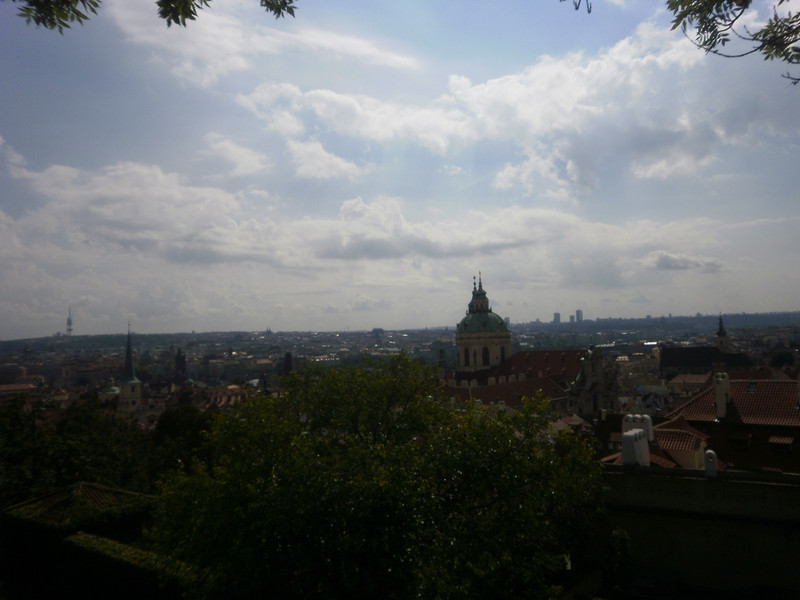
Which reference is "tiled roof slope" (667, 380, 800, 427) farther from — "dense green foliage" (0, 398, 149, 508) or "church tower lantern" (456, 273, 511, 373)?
"church tower lantern" (456, 273, 511, 373)

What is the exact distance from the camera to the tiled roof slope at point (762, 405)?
20.5 meters

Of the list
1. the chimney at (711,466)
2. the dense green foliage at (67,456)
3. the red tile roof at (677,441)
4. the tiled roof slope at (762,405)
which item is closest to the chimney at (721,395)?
the tiled roof slope at (762,405)

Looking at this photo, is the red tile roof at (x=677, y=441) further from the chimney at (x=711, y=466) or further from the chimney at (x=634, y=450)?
the chimney at (x=711, y=466)

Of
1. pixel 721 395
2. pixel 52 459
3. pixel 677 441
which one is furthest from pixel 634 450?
pixel 52 459

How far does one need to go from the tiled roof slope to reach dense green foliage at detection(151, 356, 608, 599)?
7946mm

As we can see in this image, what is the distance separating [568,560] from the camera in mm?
16281

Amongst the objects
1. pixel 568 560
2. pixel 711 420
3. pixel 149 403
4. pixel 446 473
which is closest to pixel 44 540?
pixel 446 473

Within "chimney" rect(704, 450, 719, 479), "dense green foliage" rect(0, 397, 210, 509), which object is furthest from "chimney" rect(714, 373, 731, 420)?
"dense green foliage" rect(0, 397, 210, 509)

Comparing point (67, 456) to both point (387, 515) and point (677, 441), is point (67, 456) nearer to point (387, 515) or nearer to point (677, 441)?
point (387, 515)

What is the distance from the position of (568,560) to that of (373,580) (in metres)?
7.89

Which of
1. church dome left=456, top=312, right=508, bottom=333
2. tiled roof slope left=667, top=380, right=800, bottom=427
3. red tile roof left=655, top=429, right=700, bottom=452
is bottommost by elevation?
red tile roof left=655, top=429, right=700, bottom=452

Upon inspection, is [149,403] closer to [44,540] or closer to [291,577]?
[44,540]

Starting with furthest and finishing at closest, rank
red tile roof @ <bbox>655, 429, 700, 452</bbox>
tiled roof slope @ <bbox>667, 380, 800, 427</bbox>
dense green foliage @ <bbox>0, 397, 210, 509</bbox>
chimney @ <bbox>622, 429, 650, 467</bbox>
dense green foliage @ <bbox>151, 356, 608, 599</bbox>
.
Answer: dense green foliage @ <bbox>0, 397, 210, 509</bbox>, tiled roof slope @ <bbox>667, 380, 800, 427</bbox>, red tile roof @ <bbox>655, 429, 700, 452</bbox>, chimney @ <bbox>622, 429, 650, 467</bbox>, dense green foliage @ <bbox>151, 356, 608, 599</bbox>

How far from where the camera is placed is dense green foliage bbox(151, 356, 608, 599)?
35.6 ft
